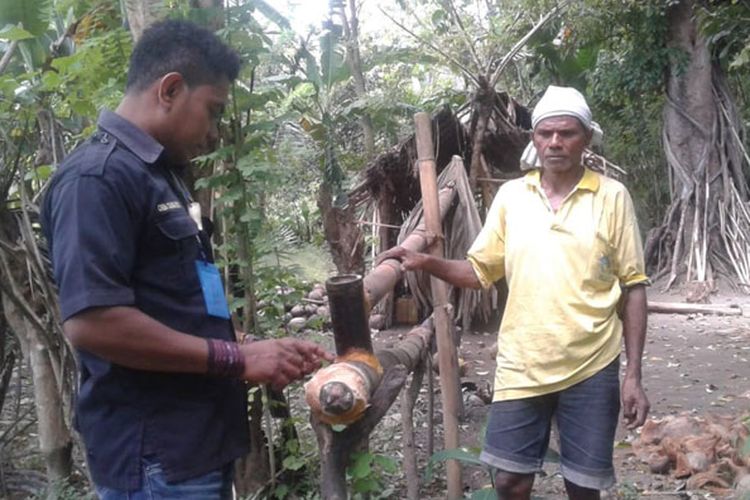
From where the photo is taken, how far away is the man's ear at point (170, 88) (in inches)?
65.9

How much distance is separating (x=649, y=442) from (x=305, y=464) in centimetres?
215

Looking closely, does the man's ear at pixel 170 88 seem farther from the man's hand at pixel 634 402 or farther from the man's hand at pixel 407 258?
the man's hand at pixel 634 402

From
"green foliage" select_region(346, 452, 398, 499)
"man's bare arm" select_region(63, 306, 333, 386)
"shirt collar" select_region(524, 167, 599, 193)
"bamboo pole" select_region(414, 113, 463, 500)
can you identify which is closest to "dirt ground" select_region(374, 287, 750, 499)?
"bamboo pole" select_region(414, 113, 463, 500)

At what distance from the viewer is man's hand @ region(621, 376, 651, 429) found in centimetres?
273

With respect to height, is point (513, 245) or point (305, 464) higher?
point (513, 245)

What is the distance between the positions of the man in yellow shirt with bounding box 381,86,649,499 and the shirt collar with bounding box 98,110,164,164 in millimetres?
1276

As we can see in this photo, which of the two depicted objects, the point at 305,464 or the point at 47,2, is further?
the point at 47,2

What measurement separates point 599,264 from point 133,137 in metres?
1.63

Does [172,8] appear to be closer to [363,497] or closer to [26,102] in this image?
[26,102]

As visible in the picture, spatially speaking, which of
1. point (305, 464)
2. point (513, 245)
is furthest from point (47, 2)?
point (513, 245)

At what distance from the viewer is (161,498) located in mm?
1646

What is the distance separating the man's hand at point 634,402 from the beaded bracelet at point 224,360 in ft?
5.28

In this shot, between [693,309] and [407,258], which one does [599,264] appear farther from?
[693,309]

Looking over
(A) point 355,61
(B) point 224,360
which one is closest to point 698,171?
(A) point 355,61
